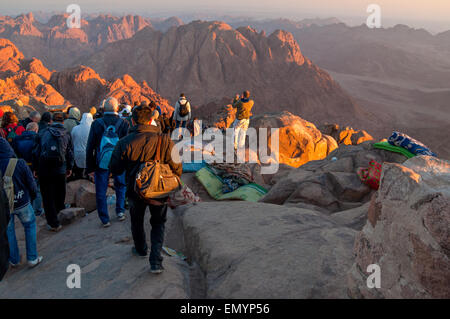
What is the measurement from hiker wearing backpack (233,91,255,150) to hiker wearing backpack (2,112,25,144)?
5.87 meters

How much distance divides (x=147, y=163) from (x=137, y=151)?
18cm

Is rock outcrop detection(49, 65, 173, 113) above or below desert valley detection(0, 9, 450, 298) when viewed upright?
below

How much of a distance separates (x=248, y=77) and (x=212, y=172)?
39.3 meters

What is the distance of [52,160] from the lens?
448 centimetres

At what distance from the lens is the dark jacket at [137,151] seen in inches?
119

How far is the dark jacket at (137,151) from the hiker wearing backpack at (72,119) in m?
3.68

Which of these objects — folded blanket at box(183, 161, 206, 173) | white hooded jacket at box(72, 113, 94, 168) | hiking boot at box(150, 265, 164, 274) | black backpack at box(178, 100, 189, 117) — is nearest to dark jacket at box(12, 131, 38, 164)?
white hooded jacket at box(72, 113, 94, 168)

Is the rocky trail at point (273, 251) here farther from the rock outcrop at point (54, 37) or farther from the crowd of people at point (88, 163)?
the rock outcrop at point (54, 37)

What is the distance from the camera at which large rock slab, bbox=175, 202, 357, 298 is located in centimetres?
277

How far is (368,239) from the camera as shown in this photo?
2.35 meters

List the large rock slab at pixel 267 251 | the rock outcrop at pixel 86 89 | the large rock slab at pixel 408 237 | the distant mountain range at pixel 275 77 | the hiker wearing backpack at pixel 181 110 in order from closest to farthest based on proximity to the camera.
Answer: the large rock slab at pixel 408 237 < the large rock slab at pixel 267 251 < the hiker wearing backpack at pixel 181 110 < the rock outcrop at pixel 86 89 < the distant mountain range at pixel 275 77

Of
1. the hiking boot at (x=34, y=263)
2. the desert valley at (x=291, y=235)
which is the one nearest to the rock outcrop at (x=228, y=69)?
the desert valley at (x=291, y=235)

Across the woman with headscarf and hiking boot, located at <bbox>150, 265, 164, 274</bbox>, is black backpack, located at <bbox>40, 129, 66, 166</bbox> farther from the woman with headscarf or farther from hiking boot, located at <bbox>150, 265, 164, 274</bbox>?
hiking boot, located at <bbox>150, 265, 164, 274</bbox>
